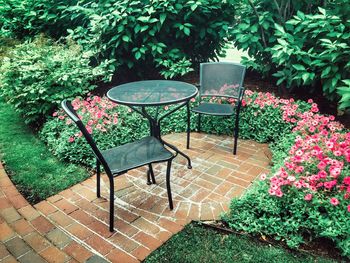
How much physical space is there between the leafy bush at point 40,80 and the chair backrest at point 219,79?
1611 millimetres

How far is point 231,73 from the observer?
3875 mm

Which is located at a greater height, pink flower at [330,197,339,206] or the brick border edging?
pink flower at [330,197,339,206]

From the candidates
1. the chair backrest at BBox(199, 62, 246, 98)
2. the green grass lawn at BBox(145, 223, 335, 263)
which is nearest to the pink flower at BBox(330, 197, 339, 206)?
the green grass lawn at BBox(145, 223, 335, 263)

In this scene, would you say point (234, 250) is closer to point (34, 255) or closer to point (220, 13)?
point (34, 255)

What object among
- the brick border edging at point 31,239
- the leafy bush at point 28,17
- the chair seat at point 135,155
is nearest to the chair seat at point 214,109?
the chair seat at point 135,155

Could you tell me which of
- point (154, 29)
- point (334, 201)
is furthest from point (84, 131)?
point (154, 29)

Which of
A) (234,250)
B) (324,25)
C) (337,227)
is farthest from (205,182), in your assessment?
(324,25)

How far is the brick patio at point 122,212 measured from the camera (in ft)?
6.92

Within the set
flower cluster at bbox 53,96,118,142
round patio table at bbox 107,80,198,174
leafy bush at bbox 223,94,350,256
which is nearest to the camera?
leafy bush at bbox 223,94,350,256

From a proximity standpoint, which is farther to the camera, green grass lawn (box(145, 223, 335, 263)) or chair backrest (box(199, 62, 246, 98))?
chair backrest (box(199, 62, 246, 98))

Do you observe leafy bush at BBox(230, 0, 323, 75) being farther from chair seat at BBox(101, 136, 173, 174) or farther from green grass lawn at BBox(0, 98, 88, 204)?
green grass lawn at BBox(0, 98, 88, 204)

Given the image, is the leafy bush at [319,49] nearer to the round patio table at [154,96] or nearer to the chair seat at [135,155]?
→ the round patio table at [154,96]

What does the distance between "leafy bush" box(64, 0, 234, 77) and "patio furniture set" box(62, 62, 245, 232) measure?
2.87ft

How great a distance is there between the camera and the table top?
260cm
